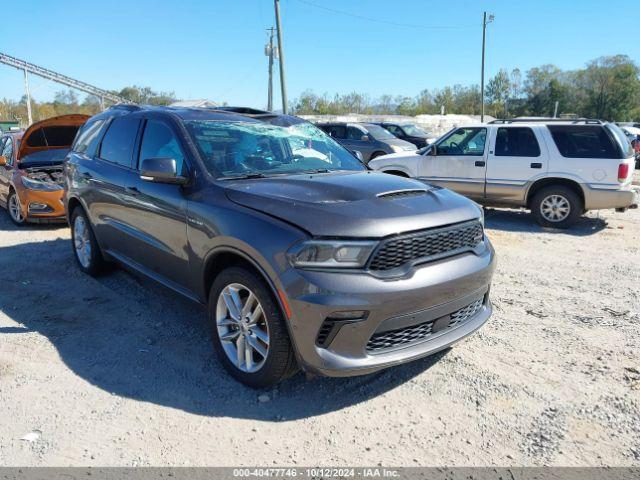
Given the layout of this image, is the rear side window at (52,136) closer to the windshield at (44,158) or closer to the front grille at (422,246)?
the windshield at (44,158)

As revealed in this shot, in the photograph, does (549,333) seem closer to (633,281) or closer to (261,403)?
(633,281)

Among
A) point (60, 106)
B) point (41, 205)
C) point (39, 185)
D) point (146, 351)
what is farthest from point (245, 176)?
point (60, 106)

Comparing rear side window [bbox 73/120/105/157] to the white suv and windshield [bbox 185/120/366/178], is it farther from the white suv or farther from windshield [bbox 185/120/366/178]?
Result: the white suv

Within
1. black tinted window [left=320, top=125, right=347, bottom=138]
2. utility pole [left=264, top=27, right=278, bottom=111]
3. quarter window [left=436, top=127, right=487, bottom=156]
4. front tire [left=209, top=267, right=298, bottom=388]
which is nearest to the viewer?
front tire [left=209, top=267, right=298, bottom=388]

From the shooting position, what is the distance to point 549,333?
415 cm

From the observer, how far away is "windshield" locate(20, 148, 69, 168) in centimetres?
877

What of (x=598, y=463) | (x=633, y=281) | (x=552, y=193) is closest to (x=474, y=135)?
(x=552, y=193)

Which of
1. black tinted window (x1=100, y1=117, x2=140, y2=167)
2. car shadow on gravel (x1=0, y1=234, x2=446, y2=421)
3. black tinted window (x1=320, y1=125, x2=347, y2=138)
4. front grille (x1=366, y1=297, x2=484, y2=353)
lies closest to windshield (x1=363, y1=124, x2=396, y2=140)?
black tinted window (x1=320, y1=125, x2=347, y2=138)

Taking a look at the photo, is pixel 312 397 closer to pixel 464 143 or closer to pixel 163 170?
pixel 163 170

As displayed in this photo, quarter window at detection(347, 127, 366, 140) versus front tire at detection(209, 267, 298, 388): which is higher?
quarter window at detection(347, 127, 366, 140)

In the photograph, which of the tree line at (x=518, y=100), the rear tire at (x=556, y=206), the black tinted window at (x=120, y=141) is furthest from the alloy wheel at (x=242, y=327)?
the tree line at (x=518, y=100)

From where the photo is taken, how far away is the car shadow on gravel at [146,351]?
3207mm

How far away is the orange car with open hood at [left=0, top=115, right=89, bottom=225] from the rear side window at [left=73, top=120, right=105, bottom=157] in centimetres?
257

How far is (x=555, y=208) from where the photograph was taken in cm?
844
